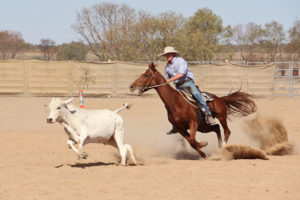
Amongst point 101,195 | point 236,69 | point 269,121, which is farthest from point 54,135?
point 236,69

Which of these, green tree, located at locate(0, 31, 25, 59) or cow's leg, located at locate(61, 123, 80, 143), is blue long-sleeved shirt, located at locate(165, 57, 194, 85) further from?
green tree, located at locate(0, 31, 25, 59)

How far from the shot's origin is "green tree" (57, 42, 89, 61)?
205 ft

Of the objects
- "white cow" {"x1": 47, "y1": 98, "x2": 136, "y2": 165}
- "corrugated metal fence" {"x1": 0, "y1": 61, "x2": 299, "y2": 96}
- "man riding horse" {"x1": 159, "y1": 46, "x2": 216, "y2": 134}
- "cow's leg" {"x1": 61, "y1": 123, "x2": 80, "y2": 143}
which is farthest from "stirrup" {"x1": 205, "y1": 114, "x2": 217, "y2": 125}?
"corrugated metal fence" {"x1": 0, "y1": 61, "x2": 299, "y2": 96}

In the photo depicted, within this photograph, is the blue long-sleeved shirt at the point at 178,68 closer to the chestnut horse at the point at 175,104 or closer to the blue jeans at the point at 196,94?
the blue jeans at the point at 196,94

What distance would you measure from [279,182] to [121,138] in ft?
9.09

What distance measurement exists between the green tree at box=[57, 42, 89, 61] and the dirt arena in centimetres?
5016

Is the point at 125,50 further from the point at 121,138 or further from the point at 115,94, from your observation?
the point at 121,138

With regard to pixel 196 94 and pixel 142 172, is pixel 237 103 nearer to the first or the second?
pixel 196 94

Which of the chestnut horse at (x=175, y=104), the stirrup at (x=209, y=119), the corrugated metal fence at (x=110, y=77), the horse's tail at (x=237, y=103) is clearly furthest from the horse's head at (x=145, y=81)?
the corrugated metal fence at (x=110, y=77)

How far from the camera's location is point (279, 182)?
6.73 m

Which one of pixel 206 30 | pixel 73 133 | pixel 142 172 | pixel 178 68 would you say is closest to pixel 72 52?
pixel 206 30

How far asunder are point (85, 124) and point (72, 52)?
2210 inches

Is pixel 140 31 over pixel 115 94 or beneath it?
over

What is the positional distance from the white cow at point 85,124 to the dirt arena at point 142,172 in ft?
1.53
